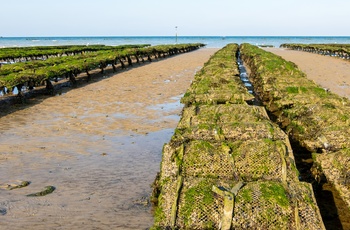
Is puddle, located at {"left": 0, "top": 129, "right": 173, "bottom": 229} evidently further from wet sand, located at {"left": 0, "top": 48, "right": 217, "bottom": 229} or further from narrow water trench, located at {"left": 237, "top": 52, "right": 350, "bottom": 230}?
narrow water trench, located at {"left": 237, "top": 52, "right": 350, "bottom": 230}

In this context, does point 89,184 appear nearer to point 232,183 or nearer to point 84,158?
point 84,158

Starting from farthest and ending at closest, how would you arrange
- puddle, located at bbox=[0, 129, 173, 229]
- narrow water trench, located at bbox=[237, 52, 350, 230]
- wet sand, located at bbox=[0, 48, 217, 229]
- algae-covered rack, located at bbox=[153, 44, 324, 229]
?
1. wet sand, located at bbox=[0, 48, 217, 229]
2. puddle, located at bbox=[0, 129, 173, 229]
3. narrow water trench, located at bbox=[237, 52, 350, 230]
4. algae-covered rack, located at bbox=[153, 44, 324, 229]

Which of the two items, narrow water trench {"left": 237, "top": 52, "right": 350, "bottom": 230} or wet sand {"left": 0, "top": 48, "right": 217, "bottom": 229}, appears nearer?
narrow water trench {"left": 237, "top": 52, "right": 350, "bottom": 230}

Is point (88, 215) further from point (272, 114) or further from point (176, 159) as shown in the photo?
point (272, 114)

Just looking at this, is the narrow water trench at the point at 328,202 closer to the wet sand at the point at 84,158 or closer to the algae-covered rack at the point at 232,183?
the algae-covered rack at the point at 232,183

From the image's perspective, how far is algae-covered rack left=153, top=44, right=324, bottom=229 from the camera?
19.8 feet

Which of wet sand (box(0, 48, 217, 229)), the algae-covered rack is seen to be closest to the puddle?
wet sand (box(0, 48, 217, 229))

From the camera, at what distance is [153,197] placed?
8344 mm

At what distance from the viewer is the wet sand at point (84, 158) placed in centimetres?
783

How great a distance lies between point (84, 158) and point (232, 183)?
6299 mm

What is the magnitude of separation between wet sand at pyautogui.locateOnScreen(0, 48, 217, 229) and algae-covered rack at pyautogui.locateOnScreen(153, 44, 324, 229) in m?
1.27

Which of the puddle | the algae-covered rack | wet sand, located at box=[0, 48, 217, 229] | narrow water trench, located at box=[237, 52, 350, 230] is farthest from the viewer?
wet sand, located at box=[0, 48, 217, 229]

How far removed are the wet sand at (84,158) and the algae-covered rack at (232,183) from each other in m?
1.27

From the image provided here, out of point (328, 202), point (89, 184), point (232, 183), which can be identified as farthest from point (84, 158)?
point (328, 202)
